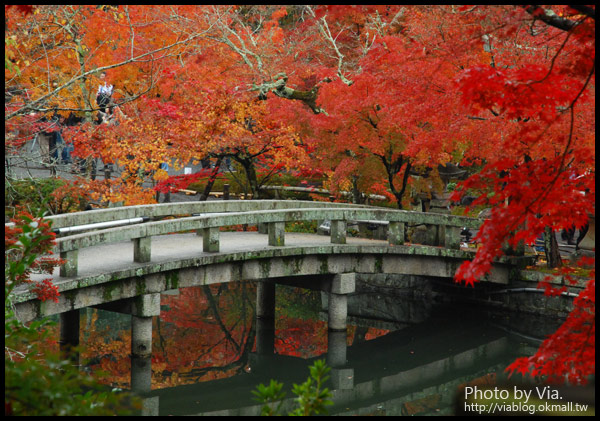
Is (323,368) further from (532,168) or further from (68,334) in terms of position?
(68,334)

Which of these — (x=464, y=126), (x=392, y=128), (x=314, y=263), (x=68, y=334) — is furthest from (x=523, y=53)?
(x=68, y=334)

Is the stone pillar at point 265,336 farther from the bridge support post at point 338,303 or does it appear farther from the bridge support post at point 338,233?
the bridge support post at point 338,233

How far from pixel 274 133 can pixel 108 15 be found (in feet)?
18.3

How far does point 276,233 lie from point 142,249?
3.11m

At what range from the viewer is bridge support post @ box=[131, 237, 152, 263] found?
13359 mm

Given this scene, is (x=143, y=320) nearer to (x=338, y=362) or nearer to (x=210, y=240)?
(x=210, y=240)

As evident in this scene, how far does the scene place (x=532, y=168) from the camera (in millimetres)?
8672

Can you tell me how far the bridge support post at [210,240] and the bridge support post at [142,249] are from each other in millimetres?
1354

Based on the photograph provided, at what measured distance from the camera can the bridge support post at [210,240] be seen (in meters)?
14.5

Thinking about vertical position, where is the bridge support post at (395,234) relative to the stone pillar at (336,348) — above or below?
above

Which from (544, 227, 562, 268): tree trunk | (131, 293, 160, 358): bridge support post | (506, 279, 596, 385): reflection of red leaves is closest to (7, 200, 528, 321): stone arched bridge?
(131, 293, 160, 358): bridge support post

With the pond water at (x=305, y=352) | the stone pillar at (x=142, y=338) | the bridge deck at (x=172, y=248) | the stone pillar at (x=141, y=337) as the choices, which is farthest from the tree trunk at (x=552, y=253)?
the stone pillar at (x=141, y=337)

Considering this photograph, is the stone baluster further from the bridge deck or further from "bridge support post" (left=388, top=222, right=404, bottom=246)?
"bridge support post" (left=388, top=222, right=404, bottom=246)

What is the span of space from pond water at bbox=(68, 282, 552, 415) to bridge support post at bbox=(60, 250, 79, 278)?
1.77 metres
